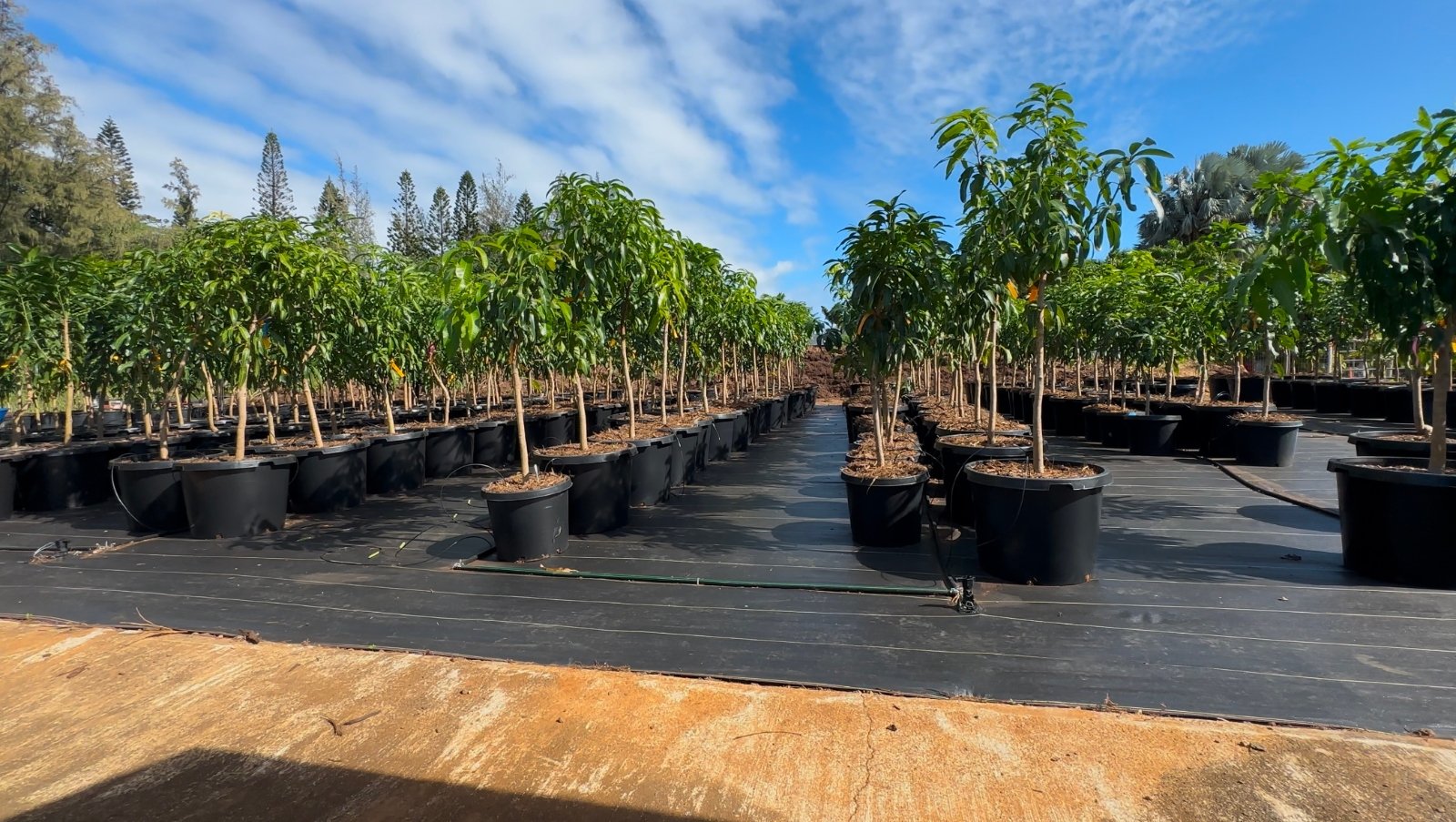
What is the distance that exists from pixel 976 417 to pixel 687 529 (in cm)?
401

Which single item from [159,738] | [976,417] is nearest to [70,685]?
[159,738]

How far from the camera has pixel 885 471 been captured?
4789 millimetres

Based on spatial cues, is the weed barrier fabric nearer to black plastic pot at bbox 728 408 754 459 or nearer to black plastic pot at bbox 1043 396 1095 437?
black plastic pot at bbox 728 408 754 459

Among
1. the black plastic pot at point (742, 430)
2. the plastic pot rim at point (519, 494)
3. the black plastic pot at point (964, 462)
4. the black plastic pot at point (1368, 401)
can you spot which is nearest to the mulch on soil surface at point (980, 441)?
the black plastic pot at point (964, 462)

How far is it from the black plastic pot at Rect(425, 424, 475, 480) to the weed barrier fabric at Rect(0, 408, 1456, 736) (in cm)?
224

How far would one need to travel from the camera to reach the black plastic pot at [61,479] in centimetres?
694

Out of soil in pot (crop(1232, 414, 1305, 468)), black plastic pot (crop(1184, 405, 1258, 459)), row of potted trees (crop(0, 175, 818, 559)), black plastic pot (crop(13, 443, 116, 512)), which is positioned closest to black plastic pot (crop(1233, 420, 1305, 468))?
soil in pot (crop(1232, 414, 1305, 468))

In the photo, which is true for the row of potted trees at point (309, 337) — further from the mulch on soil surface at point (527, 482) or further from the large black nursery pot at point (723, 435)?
the large black nursery pot at point (723, 435)

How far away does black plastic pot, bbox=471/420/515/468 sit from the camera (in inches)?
358

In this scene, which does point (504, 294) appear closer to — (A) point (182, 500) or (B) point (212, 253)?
(B) point (212, 253)

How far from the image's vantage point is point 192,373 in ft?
23.2

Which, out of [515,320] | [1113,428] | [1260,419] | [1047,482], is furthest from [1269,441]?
[515,320]

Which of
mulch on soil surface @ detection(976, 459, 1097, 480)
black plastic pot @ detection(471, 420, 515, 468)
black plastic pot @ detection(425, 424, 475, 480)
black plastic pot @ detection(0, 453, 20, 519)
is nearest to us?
mulch on soil surface @ detection(976, 459, 1097, 480)

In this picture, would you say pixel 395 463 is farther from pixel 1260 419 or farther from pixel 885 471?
pixel 1260 419
